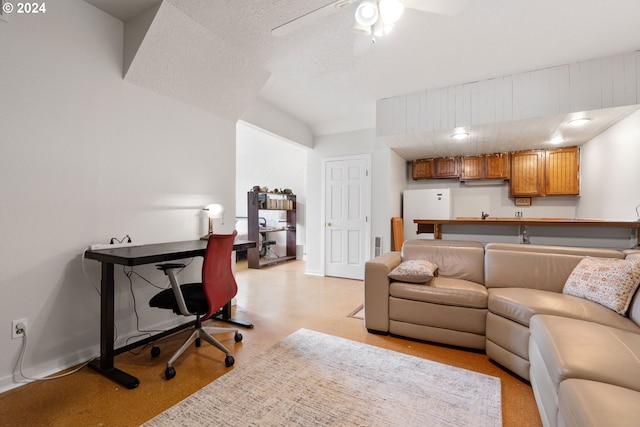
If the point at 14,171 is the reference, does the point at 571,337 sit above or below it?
below

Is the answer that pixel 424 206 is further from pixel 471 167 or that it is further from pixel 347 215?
pixel 347 215

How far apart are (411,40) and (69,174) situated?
2939 mm

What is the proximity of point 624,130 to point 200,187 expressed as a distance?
4607mm

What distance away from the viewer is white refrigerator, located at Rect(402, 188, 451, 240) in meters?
4.56

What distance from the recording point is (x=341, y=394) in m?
1.71

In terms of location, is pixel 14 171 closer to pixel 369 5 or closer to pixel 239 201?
pixel 369 5

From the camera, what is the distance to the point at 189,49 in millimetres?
2395

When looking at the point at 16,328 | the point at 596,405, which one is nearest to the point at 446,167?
the point at 596,405

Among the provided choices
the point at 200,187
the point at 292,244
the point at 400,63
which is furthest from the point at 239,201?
the point at 400,63

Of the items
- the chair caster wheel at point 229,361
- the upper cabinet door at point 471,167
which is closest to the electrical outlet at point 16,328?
the chair caster wheel at point 229,361

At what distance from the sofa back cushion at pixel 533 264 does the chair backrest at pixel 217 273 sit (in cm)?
234

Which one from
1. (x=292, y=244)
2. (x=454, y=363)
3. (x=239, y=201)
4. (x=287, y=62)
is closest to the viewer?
(x=454, y=363)

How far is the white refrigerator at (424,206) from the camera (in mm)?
4559

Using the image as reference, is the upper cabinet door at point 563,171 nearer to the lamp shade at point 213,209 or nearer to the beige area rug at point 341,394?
the beige area rug at point 341,394
